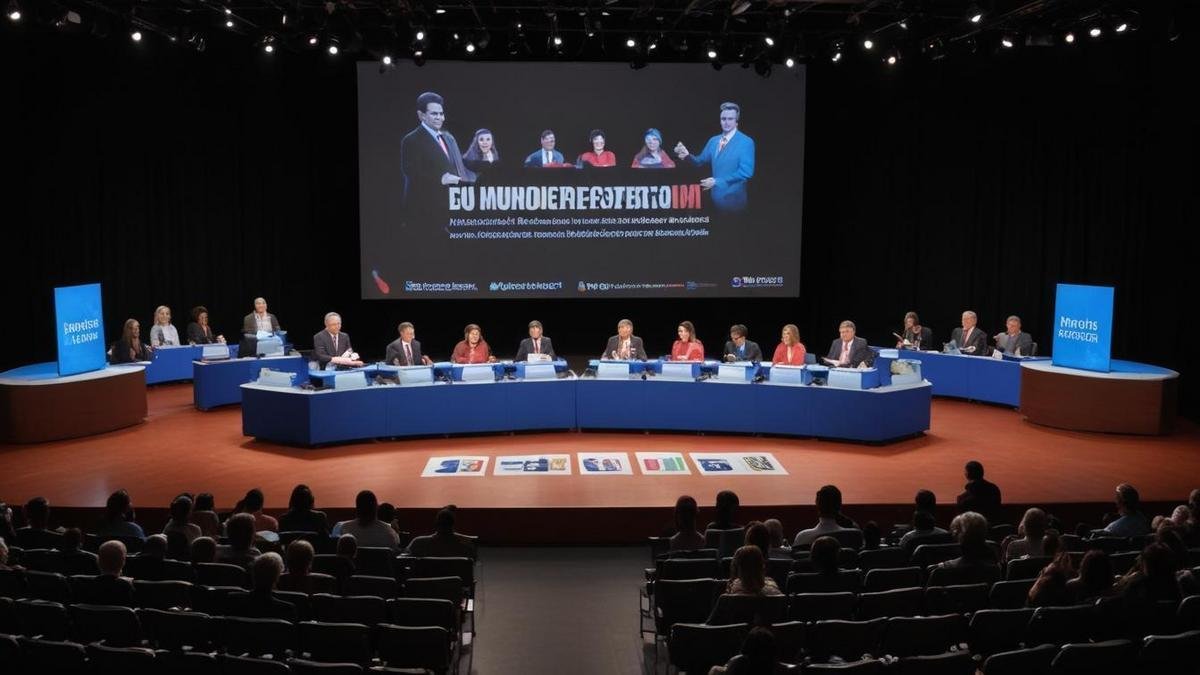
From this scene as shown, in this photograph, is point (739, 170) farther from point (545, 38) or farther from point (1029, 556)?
point (1029, 556)

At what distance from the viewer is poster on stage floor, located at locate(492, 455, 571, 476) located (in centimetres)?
1012

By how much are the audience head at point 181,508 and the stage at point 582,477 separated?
7.01 ft

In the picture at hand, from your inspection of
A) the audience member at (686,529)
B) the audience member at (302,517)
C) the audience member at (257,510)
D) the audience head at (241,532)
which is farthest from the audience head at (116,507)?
the audience member at (686,529)

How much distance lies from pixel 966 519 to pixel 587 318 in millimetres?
10689

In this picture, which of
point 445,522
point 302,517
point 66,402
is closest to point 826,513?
point 445,522

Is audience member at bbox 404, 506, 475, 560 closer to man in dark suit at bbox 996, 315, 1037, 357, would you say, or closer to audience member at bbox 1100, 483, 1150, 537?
audience member at bbox 1100, 483, 1150, 537

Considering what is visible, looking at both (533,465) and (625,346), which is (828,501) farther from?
(625,346)

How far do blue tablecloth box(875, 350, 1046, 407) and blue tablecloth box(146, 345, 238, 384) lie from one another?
9.36 meters

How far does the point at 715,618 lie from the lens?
5496 mm

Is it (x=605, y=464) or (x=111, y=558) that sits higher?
(x=111, y=558)

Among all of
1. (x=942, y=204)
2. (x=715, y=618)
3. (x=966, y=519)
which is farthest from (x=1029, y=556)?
(x=942, y=204)

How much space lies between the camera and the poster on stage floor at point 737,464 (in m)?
10.2

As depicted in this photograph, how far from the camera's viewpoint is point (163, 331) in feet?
47.6

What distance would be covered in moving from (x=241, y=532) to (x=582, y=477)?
410 centimetres
